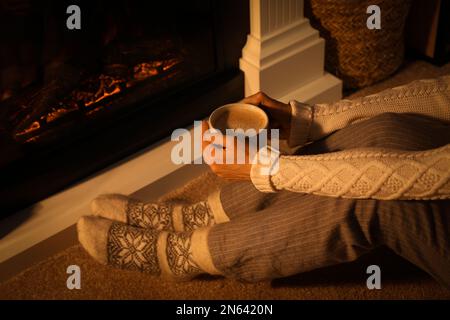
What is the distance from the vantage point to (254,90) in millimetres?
1538

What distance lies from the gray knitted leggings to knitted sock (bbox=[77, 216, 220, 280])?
8 centimetres

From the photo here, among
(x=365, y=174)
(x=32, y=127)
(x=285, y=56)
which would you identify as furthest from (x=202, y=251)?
(x=285, y=56)

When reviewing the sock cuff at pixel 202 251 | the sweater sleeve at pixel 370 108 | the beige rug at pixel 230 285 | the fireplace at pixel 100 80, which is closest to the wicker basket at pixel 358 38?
the fireplace at pixel 100 80

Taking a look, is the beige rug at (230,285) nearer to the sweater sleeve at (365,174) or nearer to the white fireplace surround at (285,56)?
the sweater sleeve at (365,174)

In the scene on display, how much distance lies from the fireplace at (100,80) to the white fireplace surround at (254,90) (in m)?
0.03

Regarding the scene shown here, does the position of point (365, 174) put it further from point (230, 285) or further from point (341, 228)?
point (230, 285)

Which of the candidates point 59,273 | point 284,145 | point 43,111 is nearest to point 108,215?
point 59,273

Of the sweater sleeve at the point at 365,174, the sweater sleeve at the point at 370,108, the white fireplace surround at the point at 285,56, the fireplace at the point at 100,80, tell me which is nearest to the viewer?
the sweater sleeve at the point at 365,174

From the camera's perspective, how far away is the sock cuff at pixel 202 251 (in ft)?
3.49

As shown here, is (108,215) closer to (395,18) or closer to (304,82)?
(304,82)

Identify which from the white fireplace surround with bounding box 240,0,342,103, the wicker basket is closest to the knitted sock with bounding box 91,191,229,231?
the white fireplace surround with bounding box 240,0,342,103

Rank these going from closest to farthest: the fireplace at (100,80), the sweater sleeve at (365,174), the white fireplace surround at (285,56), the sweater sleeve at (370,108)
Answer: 1. the sweater sleeve at (365,174)
2. the sweater sleeve at (370,108)
3. the fireplace at (100,80)
4. the white fireplace surround at (285,56)

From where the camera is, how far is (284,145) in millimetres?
1519

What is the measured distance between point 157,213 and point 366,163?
562mm
